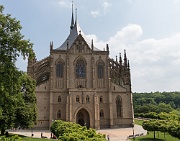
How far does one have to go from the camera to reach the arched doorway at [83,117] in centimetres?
4822

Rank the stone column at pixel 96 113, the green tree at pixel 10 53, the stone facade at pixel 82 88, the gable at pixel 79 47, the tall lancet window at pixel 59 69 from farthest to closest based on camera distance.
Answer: the gable at pixel 79 47 → the tall lancet window at pixel 59 69 → the stone facade at pixel 82 88 → the stone column at pixel 96 113 → the green tree at pixel 10 53

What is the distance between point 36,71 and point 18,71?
99.9 ft

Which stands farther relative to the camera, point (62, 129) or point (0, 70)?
point (62, 129)

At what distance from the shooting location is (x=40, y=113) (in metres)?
46.6

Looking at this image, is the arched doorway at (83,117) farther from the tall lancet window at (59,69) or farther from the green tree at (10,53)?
the green tree at (10,53)

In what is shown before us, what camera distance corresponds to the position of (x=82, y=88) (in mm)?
47531

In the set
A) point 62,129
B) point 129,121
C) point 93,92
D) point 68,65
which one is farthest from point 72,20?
point 62,129

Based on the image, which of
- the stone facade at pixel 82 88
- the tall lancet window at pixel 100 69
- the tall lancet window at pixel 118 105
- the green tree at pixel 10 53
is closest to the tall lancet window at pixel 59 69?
the stone facade at pixel 82 88

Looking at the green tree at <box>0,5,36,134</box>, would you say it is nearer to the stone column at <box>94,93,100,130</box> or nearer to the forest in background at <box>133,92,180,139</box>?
the forest in background at <box>133,92,180,139</box>

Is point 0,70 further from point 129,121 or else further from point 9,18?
point 129,121

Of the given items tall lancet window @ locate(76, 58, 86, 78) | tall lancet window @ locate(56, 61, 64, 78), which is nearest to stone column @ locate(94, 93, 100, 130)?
tall lancet window @ locate(76, 58, 86, 78)

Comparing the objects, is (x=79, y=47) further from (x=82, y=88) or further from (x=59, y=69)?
(x=82, y=88)

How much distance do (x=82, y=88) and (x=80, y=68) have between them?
5257 millimetres

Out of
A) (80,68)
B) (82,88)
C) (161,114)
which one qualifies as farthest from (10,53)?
(161,114)
